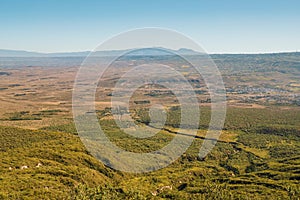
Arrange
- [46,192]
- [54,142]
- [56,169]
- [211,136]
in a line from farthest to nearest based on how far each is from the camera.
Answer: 1. [211,136]
2. [54,142]
3. [56,169]
4. [46,192]

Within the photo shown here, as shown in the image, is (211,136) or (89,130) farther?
(211,136)

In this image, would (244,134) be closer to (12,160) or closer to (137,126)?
(137,126)

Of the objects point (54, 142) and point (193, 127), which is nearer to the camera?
point (54, 142)

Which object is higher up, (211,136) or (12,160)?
(12,160)

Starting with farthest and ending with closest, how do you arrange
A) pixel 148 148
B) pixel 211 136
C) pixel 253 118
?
pixel 253 118 < pixel 211 136 < pixel 148 148

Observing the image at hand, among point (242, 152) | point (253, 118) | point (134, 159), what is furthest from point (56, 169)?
point (253, 118)

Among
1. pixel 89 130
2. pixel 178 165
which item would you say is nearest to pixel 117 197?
pixel 178 165

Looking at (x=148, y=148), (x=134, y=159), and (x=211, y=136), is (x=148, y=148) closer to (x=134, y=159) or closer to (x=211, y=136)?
(x=134, y=159)

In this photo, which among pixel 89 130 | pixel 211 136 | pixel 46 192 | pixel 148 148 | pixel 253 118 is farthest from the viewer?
pixel 253 118

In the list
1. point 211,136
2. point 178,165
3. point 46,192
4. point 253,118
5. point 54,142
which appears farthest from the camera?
point 253,118
